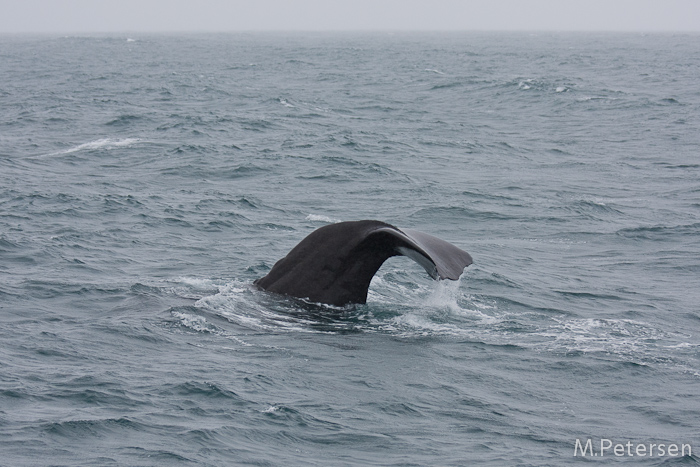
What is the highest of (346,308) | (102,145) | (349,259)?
(349,259)

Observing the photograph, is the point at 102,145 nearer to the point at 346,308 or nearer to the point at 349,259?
the point at 346,308

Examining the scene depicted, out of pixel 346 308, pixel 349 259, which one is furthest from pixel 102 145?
pixel 349 259

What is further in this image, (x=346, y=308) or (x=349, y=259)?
(x=346, y=308)

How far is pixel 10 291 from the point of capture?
541 inches

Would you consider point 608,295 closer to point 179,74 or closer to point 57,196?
point 57,196

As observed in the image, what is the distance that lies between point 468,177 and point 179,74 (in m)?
41.3

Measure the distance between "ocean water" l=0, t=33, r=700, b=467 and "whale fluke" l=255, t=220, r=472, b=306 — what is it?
281 millimetres

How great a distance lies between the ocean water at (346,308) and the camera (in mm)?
8875

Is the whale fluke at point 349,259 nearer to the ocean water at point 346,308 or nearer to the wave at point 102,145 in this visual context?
the ocean water at point 346,308

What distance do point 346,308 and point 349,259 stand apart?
0.97 metres

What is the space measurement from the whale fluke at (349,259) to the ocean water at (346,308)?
0.92 ft

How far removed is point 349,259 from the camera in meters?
11.2

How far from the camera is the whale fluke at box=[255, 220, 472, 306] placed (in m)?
10.3

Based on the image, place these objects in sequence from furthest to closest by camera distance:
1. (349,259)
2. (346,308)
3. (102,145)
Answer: (102,145), (346,308), (349,259)
